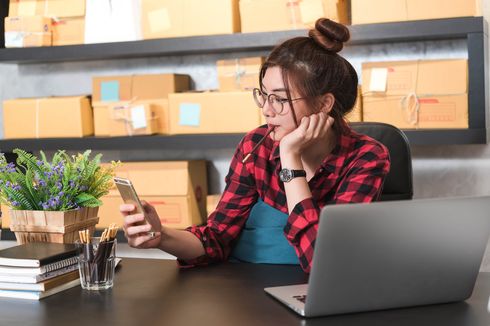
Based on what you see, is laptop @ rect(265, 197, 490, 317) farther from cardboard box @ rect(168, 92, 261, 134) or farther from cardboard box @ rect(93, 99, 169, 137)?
cardboard box @ rect(93, 99, 169, 137)

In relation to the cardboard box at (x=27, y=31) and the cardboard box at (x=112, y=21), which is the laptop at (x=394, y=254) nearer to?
the cardboard box at (x=112, y=21)

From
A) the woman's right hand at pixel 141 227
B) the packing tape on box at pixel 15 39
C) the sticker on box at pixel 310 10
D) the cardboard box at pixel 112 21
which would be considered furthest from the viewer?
the packing tape on box at pixel 15 39

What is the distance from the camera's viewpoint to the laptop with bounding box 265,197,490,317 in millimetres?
1167

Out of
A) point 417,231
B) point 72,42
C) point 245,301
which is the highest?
point 72,42

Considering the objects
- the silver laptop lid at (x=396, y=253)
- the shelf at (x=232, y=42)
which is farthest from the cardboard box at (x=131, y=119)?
the silver laptop lid at (x=396, y=253)

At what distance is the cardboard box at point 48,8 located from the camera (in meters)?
3.43

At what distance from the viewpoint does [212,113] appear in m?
3.21

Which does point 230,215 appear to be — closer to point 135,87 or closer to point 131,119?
point 131,119

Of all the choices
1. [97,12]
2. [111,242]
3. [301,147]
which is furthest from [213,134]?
[111,242]

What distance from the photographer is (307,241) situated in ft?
5.33

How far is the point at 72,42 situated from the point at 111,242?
2.15 meters

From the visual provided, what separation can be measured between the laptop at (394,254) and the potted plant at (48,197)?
59cm

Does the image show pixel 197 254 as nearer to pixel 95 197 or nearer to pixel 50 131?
Answer: pixel 95 197

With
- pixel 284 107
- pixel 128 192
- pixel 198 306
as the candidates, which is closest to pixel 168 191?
pixel 284 107
